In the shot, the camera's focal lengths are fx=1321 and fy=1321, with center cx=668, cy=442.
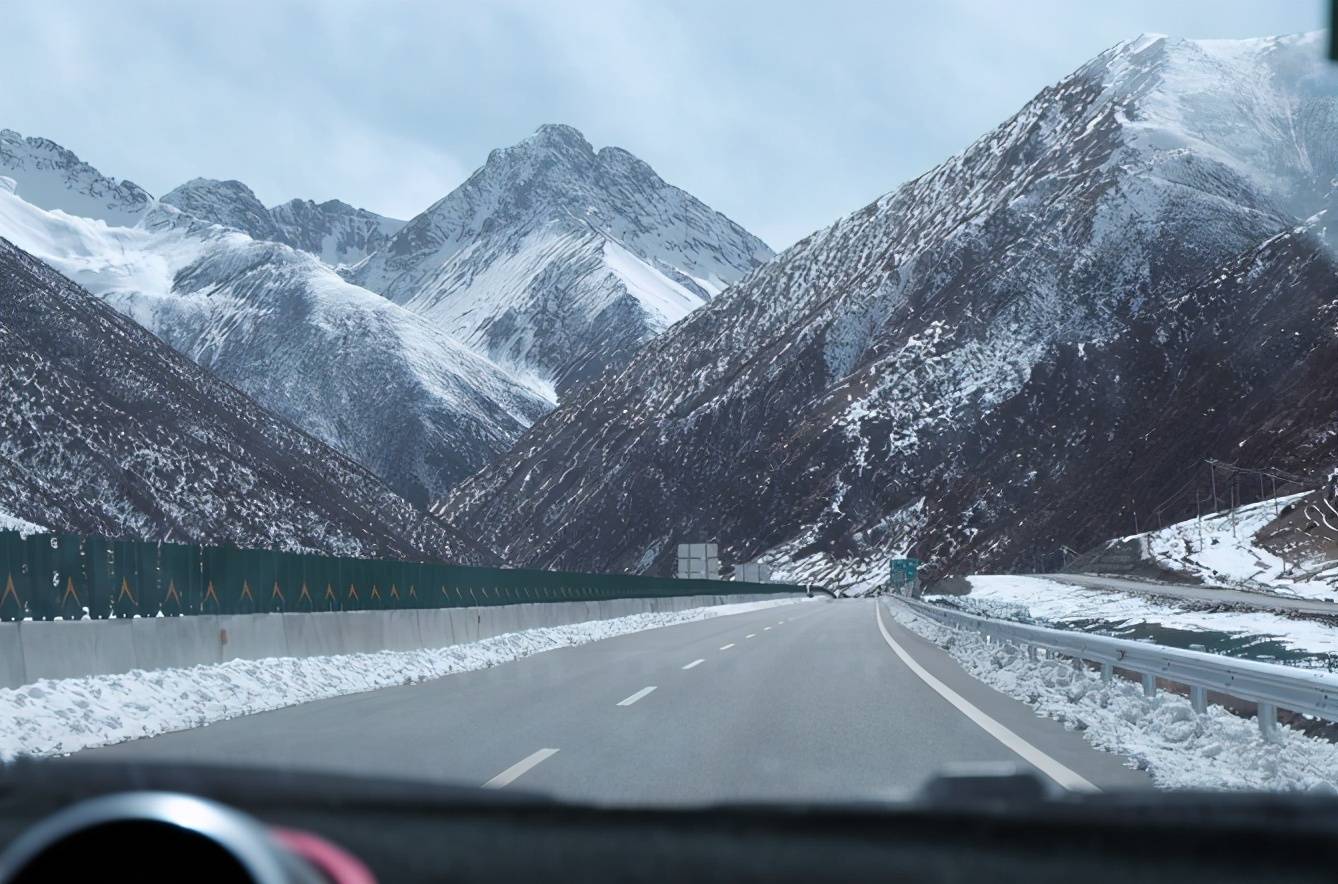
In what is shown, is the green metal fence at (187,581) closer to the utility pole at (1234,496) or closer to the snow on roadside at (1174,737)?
the snow on roadside at (1174,737)

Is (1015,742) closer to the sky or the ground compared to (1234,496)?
closer to the ground

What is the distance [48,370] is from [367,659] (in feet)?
297

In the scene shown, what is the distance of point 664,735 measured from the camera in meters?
10.9

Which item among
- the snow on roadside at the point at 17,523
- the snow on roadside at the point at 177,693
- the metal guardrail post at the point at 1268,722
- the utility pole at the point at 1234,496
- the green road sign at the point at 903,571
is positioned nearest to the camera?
the metal guardrail post at the point at 1268,722

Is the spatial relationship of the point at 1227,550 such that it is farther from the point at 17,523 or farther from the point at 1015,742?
the point at 1015,742

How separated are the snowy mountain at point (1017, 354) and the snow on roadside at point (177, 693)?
2953 inches

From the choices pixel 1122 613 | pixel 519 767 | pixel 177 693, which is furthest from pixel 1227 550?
pixel 519 767

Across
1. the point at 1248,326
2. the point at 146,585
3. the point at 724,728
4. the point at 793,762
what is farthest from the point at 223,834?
the point at 1248,326

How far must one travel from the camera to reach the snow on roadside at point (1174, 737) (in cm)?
820

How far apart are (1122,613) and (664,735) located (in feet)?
92.8

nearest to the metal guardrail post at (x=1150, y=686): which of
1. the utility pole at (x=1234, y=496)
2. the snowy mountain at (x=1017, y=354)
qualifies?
the utility pole at (x=1234, y=496)

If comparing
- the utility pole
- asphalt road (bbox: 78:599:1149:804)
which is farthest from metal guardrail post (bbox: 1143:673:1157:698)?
the utility pole

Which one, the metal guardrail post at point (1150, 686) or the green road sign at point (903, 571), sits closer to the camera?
the metal guardrail post at point (1150, 686)

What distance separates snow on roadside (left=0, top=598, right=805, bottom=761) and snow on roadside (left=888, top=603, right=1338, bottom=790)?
7937mm
